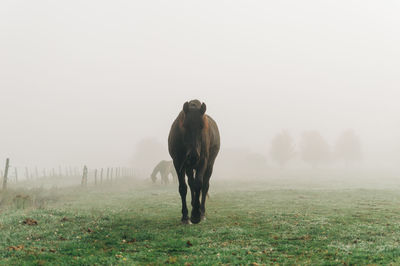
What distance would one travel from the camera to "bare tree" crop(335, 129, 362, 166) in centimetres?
10281

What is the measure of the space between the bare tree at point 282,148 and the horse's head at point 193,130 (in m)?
86.3

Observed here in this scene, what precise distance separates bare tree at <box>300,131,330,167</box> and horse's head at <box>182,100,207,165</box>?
92.5 m

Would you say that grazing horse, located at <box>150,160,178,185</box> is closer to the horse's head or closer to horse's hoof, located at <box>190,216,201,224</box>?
horse's hoof, located at <box>190,216,201,224</box>

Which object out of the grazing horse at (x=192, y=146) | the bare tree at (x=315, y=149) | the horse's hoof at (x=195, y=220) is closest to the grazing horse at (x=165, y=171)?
the grazing horse at (x=192, y=146)

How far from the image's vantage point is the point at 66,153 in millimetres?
176125

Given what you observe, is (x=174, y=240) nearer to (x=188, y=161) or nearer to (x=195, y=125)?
(x=188, y=161)

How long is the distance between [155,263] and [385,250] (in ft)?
18.9

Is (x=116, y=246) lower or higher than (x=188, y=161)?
lower

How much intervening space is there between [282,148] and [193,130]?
285 ft

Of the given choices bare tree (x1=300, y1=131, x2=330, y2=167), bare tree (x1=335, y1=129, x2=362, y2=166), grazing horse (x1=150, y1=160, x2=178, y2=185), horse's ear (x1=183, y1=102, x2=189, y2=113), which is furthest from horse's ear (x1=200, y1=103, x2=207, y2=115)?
bare tree (x1=335, y1=129, x2=362, y2=166)

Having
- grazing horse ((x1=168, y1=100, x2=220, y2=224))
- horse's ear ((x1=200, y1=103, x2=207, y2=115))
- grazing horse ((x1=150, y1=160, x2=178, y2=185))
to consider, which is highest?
horse's ear ((x1=200, y1=103, x2=207, y2=115))

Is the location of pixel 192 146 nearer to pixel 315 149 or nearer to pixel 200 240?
pixel 200 240

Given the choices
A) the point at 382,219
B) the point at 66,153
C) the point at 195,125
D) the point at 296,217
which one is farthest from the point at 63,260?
the point at 66,153

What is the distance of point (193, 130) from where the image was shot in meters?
10.2
